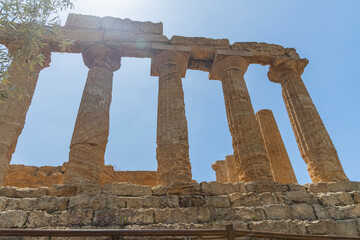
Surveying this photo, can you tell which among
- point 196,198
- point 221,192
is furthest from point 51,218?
point 221,192

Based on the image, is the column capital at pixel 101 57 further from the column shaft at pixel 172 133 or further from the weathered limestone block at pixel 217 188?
the weathered limestone block at pixel 217 188

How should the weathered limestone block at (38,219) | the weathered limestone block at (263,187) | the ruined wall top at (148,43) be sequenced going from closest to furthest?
the weathered limestone block at (38,219), the weathered limestone block at (263,187), the ruined wall top at (148,43)

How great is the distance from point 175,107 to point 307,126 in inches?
192

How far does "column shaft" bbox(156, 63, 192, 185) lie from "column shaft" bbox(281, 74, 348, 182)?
437cm

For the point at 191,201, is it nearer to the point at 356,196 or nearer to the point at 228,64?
the point at 356,196

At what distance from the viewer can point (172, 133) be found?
820 cm

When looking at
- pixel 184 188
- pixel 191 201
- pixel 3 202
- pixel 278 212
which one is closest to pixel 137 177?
pixel 184 188

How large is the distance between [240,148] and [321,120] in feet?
11.5

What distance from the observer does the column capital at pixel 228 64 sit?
11.0 meters

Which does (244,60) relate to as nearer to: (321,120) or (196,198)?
(321,120)

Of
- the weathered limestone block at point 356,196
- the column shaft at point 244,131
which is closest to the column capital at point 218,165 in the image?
the column shaft at point 244,131

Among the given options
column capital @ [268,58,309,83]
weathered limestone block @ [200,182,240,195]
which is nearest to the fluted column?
weathered limestone block @ [200,182,240,195]

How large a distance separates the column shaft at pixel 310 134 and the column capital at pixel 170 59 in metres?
4.40

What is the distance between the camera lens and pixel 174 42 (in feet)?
36.7
